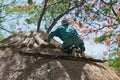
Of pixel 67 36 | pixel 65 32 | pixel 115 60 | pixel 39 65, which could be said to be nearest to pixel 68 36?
pixel 67 36

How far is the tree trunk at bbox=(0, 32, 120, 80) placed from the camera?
743cm

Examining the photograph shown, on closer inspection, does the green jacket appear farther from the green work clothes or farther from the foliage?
the foliage

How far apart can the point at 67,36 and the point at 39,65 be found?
4.02 ft

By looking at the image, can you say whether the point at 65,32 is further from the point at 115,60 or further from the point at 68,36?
the point at 115,60

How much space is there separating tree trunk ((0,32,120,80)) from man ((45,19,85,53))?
1.23 ft

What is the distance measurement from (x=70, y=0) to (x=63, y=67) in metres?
7.22

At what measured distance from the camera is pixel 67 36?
8.56m

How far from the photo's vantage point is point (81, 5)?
14500 mm

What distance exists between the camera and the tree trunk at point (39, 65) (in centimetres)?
743

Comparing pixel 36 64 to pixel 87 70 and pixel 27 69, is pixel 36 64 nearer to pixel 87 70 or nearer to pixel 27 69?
pixel 27 69

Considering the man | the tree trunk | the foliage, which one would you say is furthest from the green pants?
the foliage

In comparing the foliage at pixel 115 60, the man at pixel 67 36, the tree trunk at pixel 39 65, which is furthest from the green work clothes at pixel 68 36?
the foliage at pixel 115 60

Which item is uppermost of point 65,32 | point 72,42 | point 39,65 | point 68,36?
point 65,32

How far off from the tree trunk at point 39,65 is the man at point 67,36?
376 mm
